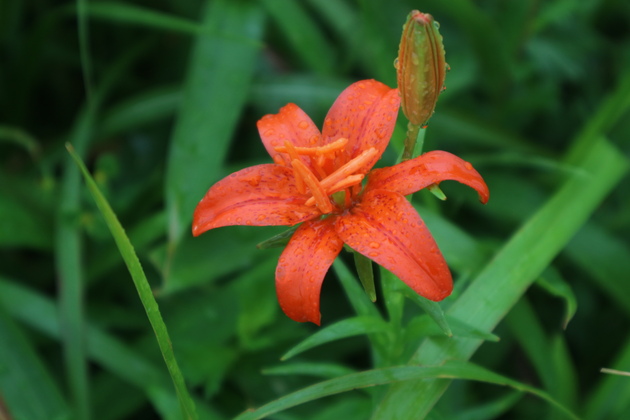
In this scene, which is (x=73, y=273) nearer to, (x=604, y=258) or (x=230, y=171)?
(x=230, y=171)

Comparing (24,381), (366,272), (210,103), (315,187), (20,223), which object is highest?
(210,103)

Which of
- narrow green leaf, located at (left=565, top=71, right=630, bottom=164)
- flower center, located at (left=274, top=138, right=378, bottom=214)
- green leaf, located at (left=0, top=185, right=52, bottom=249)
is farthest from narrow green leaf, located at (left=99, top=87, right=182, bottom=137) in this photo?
narrow green leaf, located at (left=565, top=71, right=630, bottom=164)

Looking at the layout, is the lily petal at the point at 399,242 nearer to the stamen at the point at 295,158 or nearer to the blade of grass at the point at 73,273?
the stamen at the point at 295,158

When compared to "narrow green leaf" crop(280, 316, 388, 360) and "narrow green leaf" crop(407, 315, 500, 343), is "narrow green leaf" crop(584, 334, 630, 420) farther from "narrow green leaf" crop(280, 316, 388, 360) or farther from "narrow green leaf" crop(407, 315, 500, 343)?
"narrow green leaf" crop(280, 316, 388, 360)

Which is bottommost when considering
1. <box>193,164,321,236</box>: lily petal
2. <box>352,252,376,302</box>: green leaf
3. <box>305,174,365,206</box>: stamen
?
<box>352,252,376,302</box>: green leaf

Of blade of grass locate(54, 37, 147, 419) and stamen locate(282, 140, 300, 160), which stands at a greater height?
stamen locate(282, 140, 300, 160)

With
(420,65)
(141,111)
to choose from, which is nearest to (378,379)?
(420,65)
